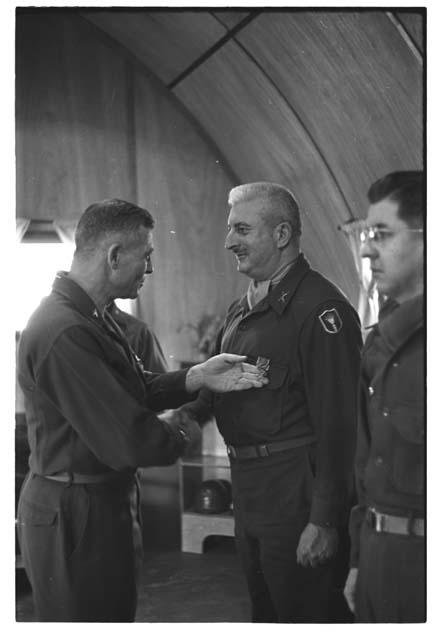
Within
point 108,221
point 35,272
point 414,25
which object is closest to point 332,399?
point 108,221

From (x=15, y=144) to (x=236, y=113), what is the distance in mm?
616

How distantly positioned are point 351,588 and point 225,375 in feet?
2.04

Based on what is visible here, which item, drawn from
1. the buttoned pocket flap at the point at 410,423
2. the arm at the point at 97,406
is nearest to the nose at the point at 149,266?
the arm at the point at 97,406

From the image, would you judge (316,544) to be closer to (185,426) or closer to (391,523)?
(391,523)

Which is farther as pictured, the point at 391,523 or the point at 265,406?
the point at 265,406

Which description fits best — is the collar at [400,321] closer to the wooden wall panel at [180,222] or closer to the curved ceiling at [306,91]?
the curved ceiling at [306,91]

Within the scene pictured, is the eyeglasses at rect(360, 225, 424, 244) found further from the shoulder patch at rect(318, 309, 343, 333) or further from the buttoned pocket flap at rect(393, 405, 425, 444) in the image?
the buttoned pocket flap at rect(393, 405, 425, 444)

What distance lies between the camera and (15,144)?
2.06m

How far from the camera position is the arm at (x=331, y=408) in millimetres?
1915

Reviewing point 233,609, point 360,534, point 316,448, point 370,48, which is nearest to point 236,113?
point 370,48

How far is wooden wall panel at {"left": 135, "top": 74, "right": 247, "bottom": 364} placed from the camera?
79.6 inches

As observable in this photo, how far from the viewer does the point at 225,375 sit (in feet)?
6.59

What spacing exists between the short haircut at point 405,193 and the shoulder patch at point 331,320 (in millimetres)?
291
